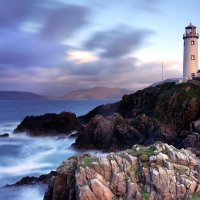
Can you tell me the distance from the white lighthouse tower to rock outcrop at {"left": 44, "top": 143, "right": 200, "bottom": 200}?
44.1 meters

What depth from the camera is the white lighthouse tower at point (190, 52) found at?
6481 centimetres

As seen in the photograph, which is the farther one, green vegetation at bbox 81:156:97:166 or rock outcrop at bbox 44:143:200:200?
green vegetation at bbox 81:156:97:166

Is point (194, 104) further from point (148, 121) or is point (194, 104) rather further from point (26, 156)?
point (26, 156)

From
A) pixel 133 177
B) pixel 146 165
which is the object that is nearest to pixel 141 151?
pixel 146 165

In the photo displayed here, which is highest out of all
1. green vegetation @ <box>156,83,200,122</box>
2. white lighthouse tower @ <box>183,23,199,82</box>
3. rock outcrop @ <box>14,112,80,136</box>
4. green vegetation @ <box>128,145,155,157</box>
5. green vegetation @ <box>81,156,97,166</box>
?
white lighthouse tower @ <box>183,23,199,82</box>

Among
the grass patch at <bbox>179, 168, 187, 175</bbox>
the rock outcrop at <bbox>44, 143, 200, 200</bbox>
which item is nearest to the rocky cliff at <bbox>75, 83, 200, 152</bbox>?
the rock outcrop at <bbox>44, 143, 200, 200</bbox>

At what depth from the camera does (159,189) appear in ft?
66.9

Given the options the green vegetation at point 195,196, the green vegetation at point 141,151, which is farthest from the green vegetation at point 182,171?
the green vegetation at point 141,151

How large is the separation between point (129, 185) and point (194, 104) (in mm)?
33828

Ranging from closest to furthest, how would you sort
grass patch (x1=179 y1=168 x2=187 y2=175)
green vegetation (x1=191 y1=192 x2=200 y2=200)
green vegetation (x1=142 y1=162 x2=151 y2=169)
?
green vegetation (x1=191 y1=192 x2=200 y2=200)
grass patch (x1=179 y1=168 x2=187 y2=175)
green vegetation (x1=142 y1=162 x2=151 y2=169)

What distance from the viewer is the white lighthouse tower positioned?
6481 cm

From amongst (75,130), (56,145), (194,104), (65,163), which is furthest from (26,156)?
(65,163)

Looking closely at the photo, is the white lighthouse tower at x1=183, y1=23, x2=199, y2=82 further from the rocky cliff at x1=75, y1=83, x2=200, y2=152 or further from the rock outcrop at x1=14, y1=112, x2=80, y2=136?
the rock outcrop at x1=14, y1=112, x2=80, y2=136

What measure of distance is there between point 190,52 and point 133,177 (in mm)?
47512
